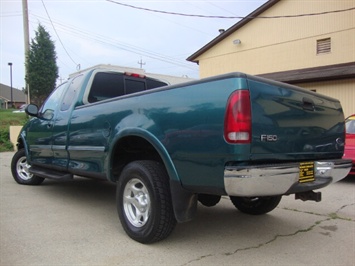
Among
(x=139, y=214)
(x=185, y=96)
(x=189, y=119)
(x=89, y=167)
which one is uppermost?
(x=185, y=96)

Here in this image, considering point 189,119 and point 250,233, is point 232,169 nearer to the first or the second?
→ point 189,119

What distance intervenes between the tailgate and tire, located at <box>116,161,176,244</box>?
1.07 m

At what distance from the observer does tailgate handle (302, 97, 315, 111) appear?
134 inches

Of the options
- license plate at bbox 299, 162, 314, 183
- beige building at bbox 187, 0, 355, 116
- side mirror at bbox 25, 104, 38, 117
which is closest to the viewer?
license plate at bbox 299, 162, 314, 183

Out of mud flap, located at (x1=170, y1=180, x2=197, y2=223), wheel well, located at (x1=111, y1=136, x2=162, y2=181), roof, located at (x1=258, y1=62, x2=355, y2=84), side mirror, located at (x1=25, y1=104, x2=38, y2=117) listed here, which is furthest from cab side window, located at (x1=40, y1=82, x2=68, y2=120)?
roof, located at (x1=258, y1=62, x2=355, y2=84)

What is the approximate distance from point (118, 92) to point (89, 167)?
4.54ft

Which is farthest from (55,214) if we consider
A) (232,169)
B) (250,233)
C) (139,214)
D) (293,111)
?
(293,111)

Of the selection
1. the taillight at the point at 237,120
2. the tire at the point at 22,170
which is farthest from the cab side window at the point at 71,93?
the taillight at the point at 237,120

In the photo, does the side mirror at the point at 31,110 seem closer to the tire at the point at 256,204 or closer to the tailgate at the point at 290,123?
the tire at the point at 256,204

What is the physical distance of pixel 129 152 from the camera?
427 cm

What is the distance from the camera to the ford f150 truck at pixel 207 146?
2920mm

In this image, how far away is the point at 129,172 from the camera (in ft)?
12.6

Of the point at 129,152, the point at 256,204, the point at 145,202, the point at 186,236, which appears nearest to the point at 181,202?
the point at 145,202

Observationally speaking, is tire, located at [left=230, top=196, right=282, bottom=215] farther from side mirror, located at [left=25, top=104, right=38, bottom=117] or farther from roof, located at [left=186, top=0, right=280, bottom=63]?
roof, located at [left=186, top=0, right=280, bottom=63]
